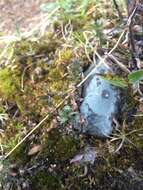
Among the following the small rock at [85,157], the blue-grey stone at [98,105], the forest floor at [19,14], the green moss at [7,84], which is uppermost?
the forest floor at [19,14]

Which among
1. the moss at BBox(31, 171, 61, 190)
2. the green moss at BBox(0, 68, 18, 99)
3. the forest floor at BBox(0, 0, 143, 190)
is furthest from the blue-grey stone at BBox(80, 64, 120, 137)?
the green moss at BBox(0, 68, 18, 99)

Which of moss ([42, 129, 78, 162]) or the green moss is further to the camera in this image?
the green moss

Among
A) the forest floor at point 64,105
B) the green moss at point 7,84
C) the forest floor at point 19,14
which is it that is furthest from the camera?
the forest floor at point 19,14

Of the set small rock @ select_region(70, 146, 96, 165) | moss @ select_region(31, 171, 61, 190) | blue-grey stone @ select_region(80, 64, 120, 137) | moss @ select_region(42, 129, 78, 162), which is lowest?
moss @ select_region(31, 171, 61, 190)

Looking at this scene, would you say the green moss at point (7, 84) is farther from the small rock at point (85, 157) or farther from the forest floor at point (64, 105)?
the small rock at point (85, 157)

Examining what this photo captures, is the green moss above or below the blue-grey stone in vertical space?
above

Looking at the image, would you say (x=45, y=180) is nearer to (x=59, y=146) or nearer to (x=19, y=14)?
(x=59, y=146)

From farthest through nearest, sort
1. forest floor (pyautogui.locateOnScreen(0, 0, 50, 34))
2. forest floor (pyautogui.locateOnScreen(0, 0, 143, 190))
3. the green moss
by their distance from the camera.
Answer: forest floor (pyautogui.locateOnScreen(0, 0, 50, 34)) → the green moss → forest floor (pyautogui.locateOnScreen(0, 0, 143, 190))

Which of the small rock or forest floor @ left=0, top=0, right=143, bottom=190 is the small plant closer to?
forest floor @ left=0, top=0, right=143, bottom=190

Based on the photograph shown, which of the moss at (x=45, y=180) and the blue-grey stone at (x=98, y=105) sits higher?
the blue-grey stone at (x=98, y=105)

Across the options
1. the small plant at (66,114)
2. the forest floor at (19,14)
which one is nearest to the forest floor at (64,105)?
the small plant at (66,114)
